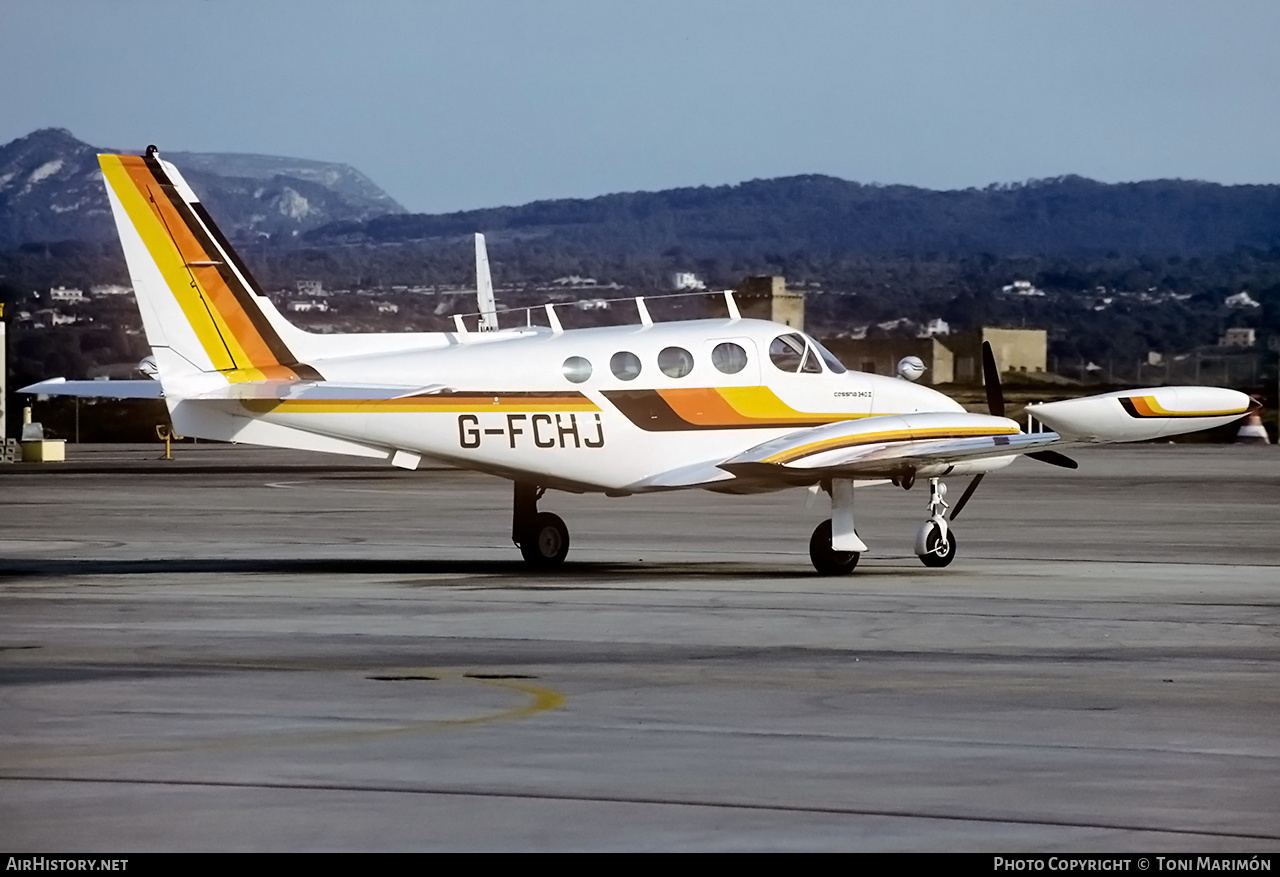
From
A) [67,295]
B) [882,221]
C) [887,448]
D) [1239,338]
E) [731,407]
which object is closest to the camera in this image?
[887,448]

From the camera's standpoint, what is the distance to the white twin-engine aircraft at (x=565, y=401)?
2175 centimetres

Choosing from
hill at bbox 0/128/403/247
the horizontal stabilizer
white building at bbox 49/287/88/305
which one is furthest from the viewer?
hill at bbox 0/128/403/247

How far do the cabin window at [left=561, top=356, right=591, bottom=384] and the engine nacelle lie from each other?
5.09 meters

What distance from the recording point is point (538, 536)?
24.4 m

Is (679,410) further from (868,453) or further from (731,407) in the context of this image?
(868,453)

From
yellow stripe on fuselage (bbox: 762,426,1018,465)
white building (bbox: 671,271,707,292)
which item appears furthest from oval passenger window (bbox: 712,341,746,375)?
white building (bbox: 671,271,707,292)

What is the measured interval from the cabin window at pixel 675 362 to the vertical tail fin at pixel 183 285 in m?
4.09

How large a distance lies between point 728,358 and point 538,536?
11.0ft

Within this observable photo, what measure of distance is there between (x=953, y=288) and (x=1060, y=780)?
4066 inches

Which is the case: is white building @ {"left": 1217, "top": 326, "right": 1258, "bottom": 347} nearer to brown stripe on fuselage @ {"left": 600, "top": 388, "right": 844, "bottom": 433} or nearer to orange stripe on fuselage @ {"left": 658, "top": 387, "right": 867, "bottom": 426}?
orange stripe on fuselage @ {"left": 658, "top": 387, "right": 867, "bottom": 426}

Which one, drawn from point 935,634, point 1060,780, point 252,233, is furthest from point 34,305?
point 1060,780

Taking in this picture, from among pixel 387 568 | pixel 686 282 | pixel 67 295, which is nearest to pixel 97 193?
pixel 67 295

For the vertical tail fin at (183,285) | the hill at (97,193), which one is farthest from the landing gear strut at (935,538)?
the hill at (97,193)

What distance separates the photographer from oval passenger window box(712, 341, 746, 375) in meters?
23.3
